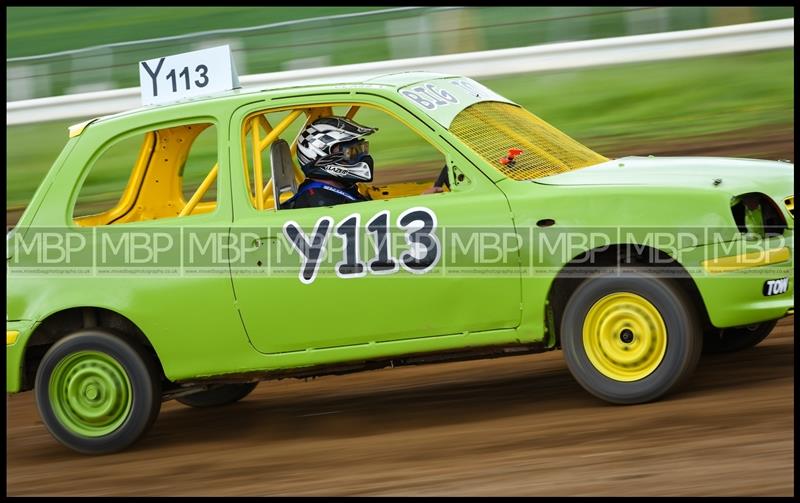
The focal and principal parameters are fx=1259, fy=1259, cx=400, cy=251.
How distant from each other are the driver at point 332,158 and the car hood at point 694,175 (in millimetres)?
1070

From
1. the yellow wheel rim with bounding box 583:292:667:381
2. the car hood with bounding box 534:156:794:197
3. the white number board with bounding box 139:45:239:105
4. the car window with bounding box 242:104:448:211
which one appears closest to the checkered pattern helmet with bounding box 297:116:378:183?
the car window with bounding box 242:104:448:211

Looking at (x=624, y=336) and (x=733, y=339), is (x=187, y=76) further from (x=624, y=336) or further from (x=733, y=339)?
(x=733, y=339)

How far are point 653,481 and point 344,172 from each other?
2.57 meters

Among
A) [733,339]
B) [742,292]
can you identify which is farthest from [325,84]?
[733,339]

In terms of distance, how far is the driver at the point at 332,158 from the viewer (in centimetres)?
692

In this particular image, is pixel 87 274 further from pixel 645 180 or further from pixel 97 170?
pixel 97 170

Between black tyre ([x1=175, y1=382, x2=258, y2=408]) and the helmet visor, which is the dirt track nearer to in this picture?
black tyre ([x1=175, y1=382, x2=258, y2=408])

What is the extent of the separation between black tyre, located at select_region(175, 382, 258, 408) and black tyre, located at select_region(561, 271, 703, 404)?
2.77 meters

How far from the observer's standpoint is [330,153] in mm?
6992

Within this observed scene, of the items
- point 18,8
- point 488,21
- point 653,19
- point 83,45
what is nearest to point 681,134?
point 653,19

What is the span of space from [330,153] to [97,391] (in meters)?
1.88

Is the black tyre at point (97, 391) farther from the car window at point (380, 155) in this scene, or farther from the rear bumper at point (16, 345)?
the car window at point (380, 155)

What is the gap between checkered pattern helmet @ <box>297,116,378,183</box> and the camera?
6980mm

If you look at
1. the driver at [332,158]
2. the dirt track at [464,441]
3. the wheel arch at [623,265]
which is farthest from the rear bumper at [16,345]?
the wheel arch at [623,265]
